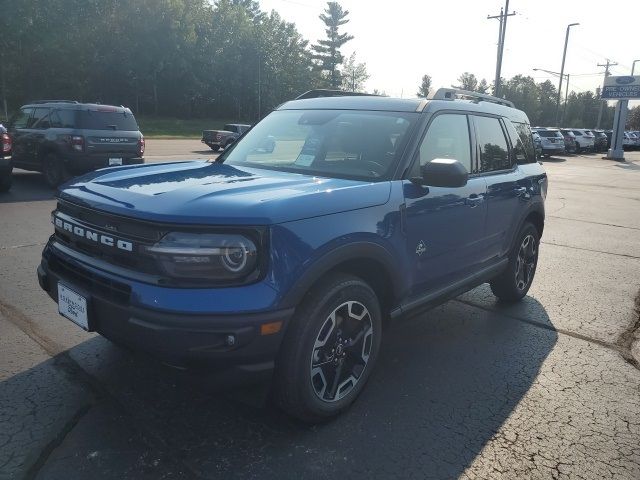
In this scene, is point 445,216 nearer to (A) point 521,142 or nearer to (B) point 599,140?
(A) point 521,142

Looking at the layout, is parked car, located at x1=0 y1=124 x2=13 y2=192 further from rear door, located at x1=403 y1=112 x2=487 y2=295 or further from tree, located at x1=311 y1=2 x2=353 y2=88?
tree, located at x1=311 y1=2 x2=353 y2=88

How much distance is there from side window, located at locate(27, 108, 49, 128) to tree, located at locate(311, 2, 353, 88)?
7354cm

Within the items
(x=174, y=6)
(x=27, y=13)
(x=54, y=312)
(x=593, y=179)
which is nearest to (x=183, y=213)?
(x=54, y=312)

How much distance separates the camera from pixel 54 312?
433 cm

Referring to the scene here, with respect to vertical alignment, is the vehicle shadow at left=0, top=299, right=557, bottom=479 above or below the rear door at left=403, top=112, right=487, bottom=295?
below

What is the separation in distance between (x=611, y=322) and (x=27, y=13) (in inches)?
1988

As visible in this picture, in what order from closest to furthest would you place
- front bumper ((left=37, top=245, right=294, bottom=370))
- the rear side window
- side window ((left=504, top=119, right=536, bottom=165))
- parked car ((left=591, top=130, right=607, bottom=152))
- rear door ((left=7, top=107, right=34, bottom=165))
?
front bumper ((left=37, top=245, right=294, bottom=370)) < side window ((left=504, top=119, right=536, bottom=165)) < the rear side window < rear door ((left=7, top=107, right=34, bottom=165)) < parked car ((left=591, top=130, right=607, bottom=152))

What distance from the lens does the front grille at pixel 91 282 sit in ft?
8.36

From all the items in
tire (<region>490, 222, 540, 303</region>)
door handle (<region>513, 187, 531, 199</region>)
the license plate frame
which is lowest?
tire (<region>490, 222, 540, 303</region>)

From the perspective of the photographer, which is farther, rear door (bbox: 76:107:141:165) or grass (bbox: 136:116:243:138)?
grass (bbox: 136:116:243:138)

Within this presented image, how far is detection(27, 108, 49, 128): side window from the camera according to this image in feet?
37.1

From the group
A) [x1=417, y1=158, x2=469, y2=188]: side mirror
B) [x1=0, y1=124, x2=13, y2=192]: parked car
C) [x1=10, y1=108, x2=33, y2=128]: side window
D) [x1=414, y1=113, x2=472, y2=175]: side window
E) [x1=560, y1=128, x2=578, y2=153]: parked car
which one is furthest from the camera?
[x1=560, y1=128, x2=578, y2=153]: parked car

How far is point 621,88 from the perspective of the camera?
36.5 m

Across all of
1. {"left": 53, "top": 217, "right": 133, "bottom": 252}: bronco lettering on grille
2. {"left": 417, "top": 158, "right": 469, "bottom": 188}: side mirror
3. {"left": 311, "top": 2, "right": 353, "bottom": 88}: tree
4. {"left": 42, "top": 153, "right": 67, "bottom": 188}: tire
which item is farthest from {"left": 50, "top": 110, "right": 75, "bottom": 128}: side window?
{"left": 311, "top": 2, "right": 353, "bottom": 88}: tree
